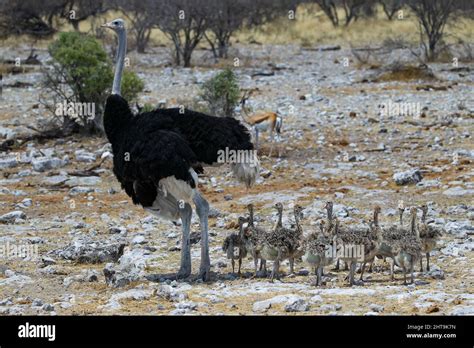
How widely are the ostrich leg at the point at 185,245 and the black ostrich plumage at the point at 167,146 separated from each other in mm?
325

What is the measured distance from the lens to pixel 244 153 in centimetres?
930

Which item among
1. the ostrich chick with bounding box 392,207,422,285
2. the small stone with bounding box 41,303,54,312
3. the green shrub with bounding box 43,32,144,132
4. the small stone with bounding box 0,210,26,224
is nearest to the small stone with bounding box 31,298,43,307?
the small stone with bounding box 41,303,54,312

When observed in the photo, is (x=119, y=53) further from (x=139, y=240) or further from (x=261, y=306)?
(x=261, y=306)

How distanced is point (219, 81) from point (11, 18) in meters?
20.8

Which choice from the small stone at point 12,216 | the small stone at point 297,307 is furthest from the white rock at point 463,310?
the small stone at point 12,216

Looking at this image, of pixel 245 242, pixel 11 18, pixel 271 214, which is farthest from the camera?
pixel 11 18


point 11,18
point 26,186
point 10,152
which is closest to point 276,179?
A: point 26,186

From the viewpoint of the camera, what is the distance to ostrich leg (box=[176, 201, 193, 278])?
9.34 metres

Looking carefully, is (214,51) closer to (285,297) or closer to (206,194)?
(206,194)

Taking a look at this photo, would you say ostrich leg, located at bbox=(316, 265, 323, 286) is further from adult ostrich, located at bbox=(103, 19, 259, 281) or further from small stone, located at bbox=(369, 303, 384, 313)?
adult ostrich, located at bbox=(103, 19, 259, 281)

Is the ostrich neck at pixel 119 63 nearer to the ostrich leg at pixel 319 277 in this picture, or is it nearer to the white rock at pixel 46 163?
the ostrich leg at pixel 319 277

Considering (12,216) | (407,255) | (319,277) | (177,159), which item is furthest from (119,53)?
(407,255)

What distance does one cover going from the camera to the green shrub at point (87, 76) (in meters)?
17.7

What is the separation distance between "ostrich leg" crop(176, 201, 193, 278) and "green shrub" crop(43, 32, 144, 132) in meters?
8.35
